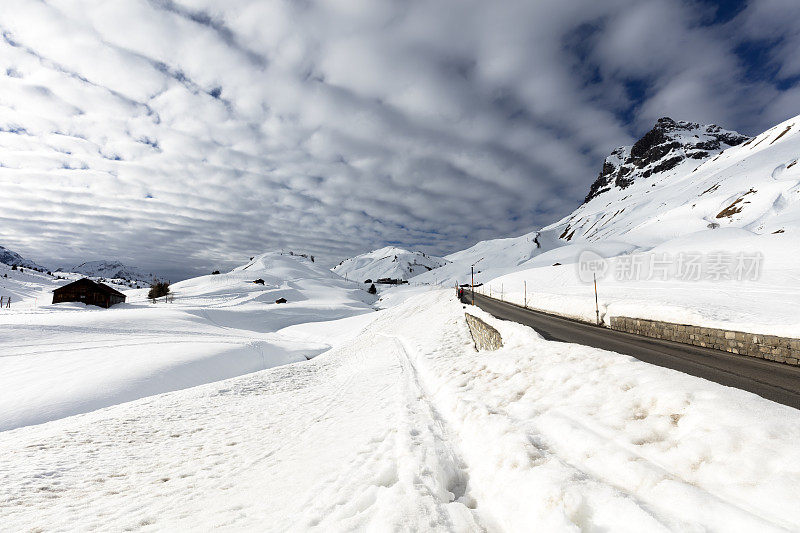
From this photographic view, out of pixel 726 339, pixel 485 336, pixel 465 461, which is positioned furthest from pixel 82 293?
pixel 726 339

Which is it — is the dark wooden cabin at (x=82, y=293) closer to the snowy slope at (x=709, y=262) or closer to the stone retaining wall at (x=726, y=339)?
the snowy slope at (x=709, y=262)

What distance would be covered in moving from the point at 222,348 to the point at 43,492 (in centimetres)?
1753

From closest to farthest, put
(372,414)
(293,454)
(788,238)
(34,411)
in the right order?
1. (293,454)
2. (372,414)
3. (34,411)
4. (788,238)

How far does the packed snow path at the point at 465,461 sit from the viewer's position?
115 inches

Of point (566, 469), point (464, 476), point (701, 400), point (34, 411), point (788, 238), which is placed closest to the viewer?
point (566, 469)

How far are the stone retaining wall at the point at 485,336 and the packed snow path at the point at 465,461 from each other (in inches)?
100

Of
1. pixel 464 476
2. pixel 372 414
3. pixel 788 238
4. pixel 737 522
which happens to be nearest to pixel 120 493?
pixel 372 414

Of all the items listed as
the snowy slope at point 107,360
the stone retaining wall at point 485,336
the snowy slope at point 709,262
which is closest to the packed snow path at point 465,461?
the stone retaining wall at point 485,336

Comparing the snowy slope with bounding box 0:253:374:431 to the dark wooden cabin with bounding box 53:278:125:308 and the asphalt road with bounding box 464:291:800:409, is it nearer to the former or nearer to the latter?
the asphalt road with bounding box 464:291:800:409

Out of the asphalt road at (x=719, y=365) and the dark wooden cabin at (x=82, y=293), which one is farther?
the dark wooden cabin at (x=82, y=293)

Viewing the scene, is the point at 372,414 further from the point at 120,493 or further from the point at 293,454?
the point at 120,493

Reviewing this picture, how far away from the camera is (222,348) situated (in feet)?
71.5

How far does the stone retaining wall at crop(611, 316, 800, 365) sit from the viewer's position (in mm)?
8375

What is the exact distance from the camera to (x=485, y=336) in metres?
13.7
